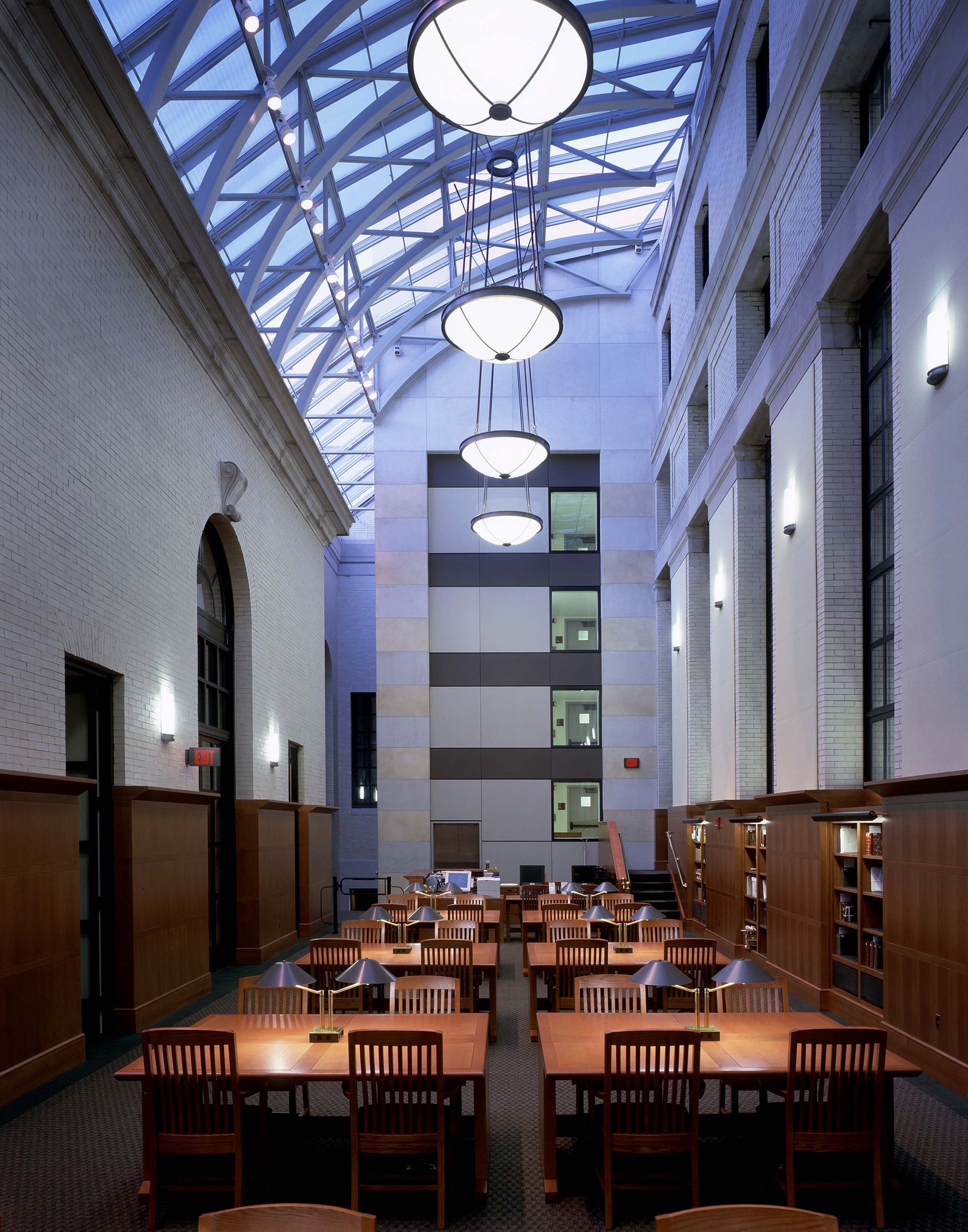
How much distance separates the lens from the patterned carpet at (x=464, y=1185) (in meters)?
5.88

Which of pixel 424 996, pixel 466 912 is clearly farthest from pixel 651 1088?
pixel 466 912

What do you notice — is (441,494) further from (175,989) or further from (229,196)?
(175,989)

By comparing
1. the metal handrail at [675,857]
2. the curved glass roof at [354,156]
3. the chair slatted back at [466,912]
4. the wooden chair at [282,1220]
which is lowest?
the metal handrail at [675,857]

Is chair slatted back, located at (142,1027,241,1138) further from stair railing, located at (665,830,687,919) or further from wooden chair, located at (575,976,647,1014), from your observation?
stair railing, located at (665,830,687,919)

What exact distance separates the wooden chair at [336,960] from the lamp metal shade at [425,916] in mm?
1746

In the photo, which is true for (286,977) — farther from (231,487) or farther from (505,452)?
(505,452)

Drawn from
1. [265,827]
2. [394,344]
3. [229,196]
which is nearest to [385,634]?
[394,344]

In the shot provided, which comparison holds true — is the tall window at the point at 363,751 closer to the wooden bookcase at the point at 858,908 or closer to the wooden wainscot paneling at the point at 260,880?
the wooden wainscot paneling at the point at 260,880

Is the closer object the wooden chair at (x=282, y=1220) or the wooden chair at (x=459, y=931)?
the wooden chair at (x=282, y=1220)

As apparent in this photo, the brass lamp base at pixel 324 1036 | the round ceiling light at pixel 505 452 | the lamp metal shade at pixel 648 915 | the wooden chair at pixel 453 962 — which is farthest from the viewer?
the round ceiling light at pixel 505 452

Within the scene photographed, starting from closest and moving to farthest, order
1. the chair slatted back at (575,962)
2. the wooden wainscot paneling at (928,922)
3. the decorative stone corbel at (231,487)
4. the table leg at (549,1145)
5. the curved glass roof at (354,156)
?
the table leg at (549,1145)
the wooden wainscot paneling at (928,922)
the chair slatted back at (575,962)
the curved glass roof at (354,156)
the decorative stone corbel at (231,487)

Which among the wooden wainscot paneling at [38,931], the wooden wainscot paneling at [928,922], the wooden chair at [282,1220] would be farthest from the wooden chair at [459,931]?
the wooden chair at [282,1220]

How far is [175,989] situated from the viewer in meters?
12.3

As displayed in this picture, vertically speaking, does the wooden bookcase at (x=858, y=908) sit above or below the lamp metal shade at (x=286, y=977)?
below
